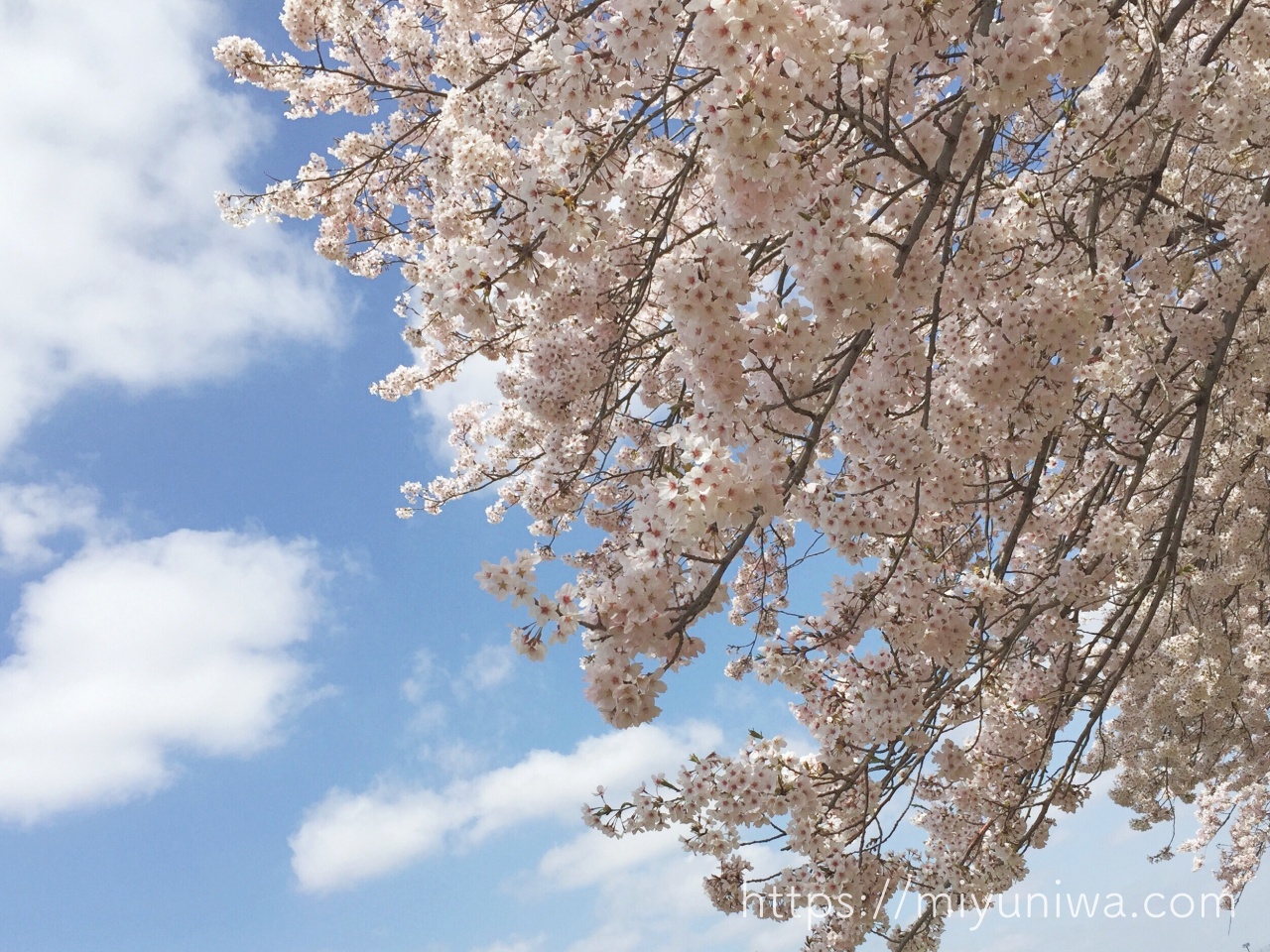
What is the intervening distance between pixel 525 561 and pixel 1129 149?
111 inches

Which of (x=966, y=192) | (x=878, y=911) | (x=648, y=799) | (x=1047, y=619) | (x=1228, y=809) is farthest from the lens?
(x=1228, y=809)

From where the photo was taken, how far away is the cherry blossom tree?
8.73 feet

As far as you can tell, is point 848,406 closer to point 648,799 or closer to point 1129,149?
point 1129,149

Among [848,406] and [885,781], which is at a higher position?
[848,406]

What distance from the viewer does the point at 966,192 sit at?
11.6ft

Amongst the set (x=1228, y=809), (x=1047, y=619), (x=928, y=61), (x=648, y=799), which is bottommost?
(x=648, y=799)

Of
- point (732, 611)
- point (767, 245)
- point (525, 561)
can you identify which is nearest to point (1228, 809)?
point (732, 611)

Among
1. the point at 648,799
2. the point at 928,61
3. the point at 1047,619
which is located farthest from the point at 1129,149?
the point at 648,799

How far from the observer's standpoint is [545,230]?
290 cm

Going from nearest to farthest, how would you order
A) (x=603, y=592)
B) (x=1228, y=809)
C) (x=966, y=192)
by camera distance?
(x=603, y=592) < (x=966, y=192) < (x=1228, y=809)

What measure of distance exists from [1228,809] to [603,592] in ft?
54.0

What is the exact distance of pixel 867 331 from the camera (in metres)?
3.07

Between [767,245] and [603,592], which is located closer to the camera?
[603,592]

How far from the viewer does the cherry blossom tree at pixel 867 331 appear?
266 cm
